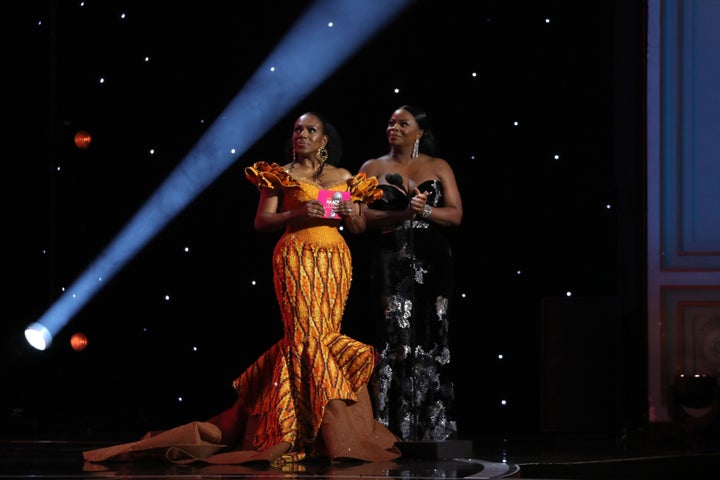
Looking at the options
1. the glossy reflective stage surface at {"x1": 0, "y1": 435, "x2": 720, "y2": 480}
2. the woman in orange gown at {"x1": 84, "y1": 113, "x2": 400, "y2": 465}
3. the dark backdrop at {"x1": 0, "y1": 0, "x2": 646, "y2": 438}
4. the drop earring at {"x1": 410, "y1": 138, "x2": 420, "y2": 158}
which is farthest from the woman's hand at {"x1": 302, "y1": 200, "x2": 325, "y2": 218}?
the dark backdrop at {"x1": 0, "y1": 0, "x2": 646, "y2": 438}

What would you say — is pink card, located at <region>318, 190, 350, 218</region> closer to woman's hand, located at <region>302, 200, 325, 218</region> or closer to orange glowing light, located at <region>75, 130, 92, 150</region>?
woman's hand, located at <region>302, 200, 325, 218</region>

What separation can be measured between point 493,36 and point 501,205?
3.20 feet

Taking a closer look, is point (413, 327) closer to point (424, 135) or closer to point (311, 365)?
point (311, 365)

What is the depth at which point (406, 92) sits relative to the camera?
706 centimetres

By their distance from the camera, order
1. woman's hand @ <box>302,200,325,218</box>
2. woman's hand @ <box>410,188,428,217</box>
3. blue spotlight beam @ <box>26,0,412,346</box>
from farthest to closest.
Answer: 1. blue spotlight beam @ <box>26,0,412,346</box>
2. woman's hand @ <box>410,188,428,217</box>
3. woman's hand @ <box>302,200,325,218</box>

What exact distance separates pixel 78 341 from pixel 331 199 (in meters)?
2.63

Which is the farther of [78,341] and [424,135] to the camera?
[78,341]

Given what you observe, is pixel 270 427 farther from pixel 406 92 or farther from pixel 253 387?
pixel 406 92

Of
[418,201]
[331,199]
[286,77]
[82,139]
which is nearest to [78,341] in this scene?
[82,139]

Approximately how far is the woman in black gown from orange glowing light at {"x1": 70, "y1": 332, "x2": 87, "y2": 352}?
234 cm

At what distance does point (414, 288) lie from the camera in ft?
19.2

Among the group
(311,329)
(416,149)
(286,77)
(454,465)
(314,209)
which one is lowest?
(454,465)

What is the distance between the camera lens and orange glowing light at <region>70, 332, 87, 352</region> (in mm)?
7395

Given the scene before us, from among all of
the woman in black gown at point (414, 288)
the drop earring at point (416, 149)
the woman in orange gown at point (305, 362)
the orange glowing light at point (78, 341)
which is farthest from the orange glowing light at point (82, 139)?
the drop earring at point (416, 149)
